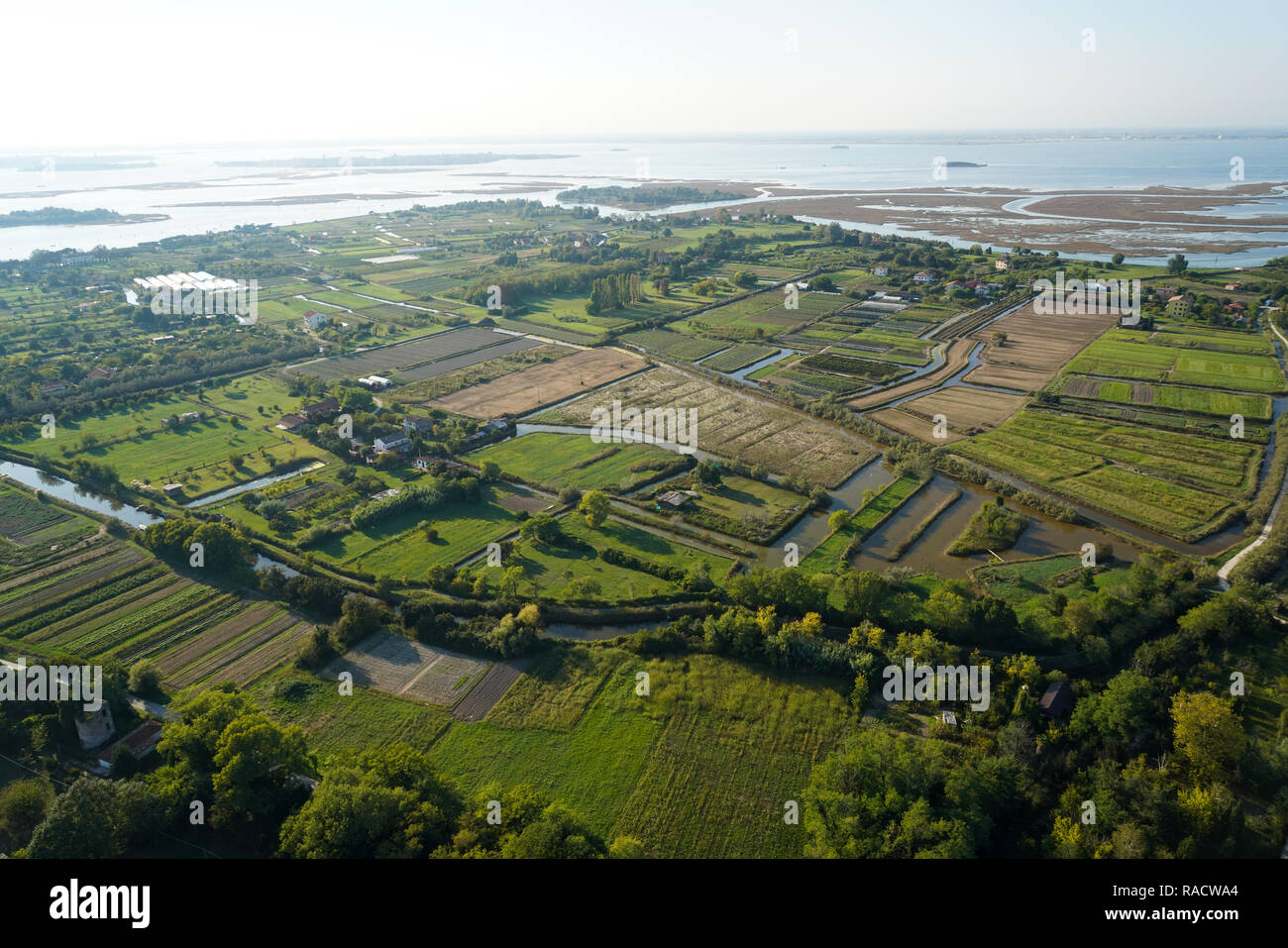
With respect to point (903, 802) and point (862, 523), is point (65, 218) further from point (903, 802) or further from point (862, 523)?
point (903, 802)

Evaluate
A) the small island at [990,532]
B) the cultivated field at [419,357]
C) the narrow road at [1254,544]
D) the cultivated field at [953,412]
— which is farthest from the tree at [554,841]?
the cultivated field at [419,357]

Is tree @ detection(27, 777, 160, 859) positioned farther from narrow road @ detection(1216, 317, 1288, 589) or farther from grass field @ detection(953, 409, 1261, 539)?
grass field @ detection(953, 409, 1261, 539)

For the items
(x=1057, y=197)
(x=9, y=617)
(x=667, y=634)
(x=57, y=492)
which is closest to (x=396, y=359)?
(x=57, y=492)

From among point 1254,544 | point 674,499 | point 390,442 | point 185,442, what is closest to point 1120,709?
point 1254,544

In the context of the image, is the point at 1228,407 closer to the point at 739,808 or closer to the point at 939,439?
the point at 939,439

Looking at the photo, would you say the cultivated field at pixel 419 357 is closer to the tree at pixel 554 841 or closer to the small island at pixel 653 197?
the tree at pixel 554 841
